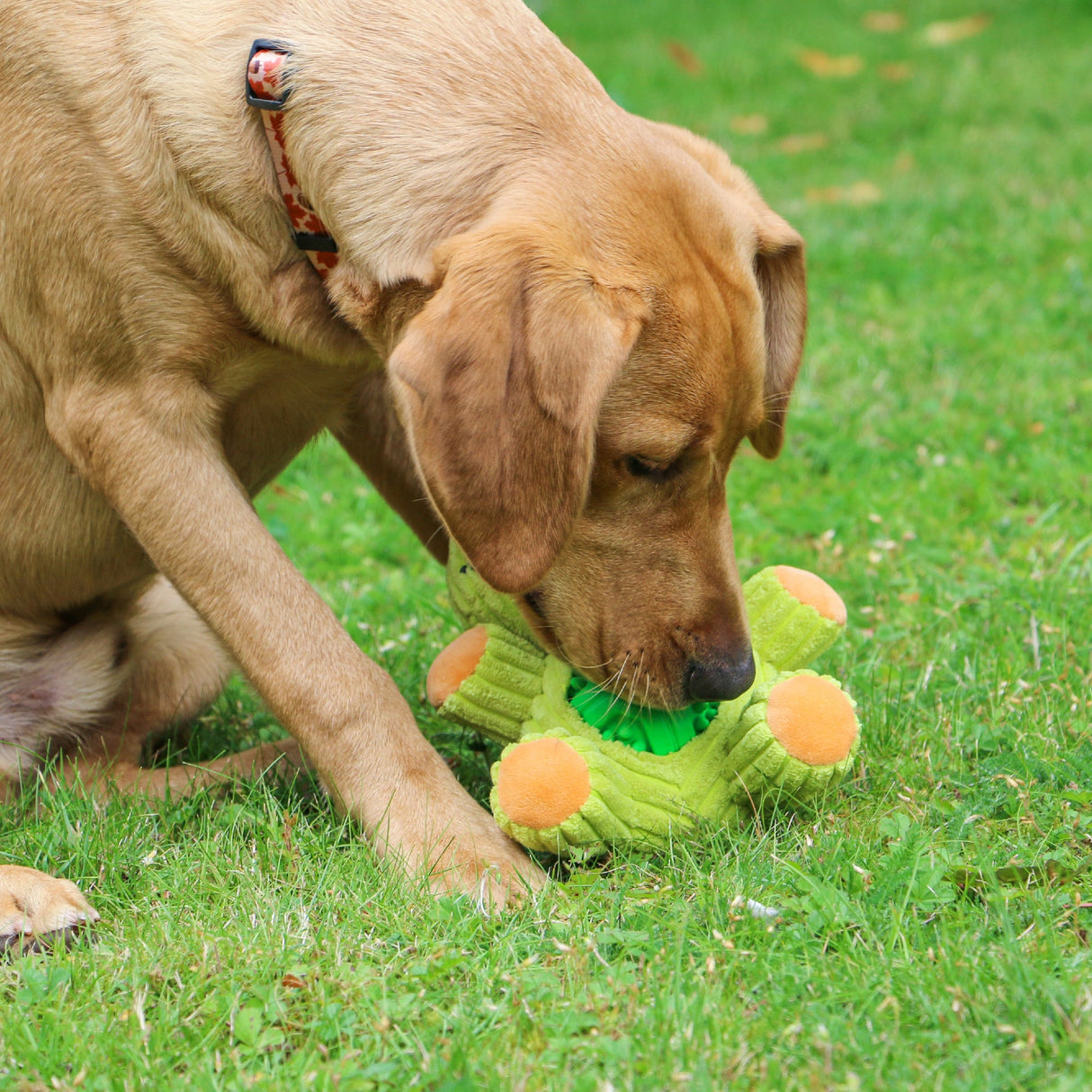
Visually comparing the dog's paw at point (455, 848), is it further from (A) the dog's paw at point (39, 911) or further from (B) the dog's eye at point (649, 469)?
(B) the dog's eye at point (649, 469)

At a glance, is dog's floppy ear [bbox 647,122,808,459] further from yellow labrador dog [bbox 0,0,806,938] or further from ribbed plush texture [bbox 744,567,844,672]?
ribbed plush texture [bbox 744,567,844,672]

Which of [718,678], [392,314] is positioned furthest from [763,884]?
[392,314]

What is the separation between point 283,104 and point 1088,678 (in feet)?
7.68

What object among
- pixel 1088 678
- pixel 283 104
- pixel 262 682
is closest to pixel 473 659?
pixel 262 682

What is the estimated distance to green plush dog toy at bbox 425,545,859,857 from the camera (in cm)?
276

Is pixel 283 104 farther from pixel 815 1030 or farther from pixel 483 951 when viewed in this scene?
pixel 815 1030

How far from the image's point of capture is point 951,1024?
2.12 meters

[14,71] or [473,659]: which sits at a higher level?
[14,71]

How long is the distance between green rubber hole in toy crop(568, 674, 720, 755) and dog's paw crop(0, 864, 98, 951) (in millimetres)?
1092

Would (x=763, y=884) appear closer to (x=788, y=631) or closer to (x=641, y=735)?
(x=641, y=735)

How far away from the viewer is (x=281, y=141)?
278 centimetres

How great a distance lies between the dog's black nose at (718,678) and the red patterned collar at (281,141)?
1134mm

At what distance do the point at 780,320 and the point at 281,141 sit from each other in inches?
49.8

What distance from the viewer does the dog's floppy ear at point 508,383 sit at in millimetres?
2406
